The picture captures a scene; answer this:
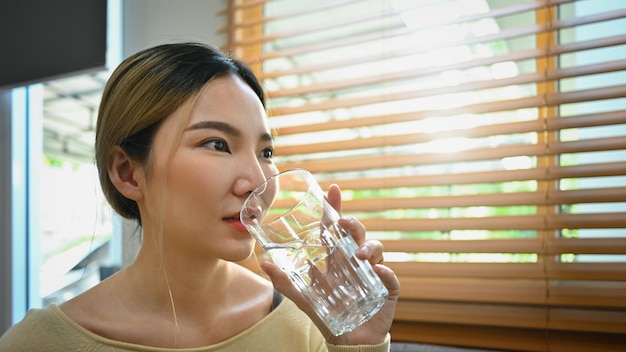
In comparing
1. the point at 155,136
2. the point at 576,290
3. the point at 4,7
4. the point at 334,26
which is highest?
the point at 4,7

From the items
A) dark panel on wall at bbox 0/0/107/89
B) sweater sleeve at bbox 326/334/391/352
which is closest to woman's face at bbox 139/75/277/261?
sweater sleeve at bbox 326/334/391/352

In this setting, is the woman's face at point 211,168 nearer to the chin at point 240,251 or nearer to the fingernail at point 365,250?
the chin at point 240,251

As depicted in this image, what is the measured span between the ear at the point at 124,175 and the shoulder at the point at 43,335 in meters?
0.27

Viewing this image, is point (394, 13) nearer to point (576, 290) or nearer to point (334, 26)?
point (334, 26)

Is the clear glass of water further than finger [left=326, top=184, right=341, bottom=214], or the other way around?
finger [left=326, top=184, right=341, bottom=214]

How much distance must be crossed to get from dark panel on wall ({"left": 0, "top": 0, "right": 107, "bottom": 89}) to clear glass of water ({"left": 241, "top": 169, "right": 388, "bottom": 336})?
1.33 metres

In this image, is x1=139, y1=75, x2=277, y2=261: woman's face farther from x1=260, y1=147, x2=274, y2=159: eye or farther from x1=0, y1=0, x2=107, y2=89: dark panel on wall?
x1=0, y1=0, x2=107, y2=89: dark panel on wall

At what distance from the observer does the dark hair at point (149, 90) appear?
3.83 feet

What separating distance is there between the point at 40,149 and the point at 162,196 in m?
1.60

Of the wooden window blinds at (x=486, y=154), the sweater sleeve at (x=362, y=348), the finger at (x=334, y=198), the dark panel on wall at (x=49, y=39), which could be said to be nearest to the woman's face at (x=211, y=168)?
the finger at (x=334, y=198)

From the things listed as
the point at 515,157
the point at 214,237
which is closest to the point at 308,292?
the point at 214,237

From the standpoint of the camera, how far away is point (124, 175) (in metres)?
1.25

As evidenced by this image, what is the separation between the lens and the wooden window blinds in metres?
1.42

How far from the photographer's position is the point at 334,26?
185cm
